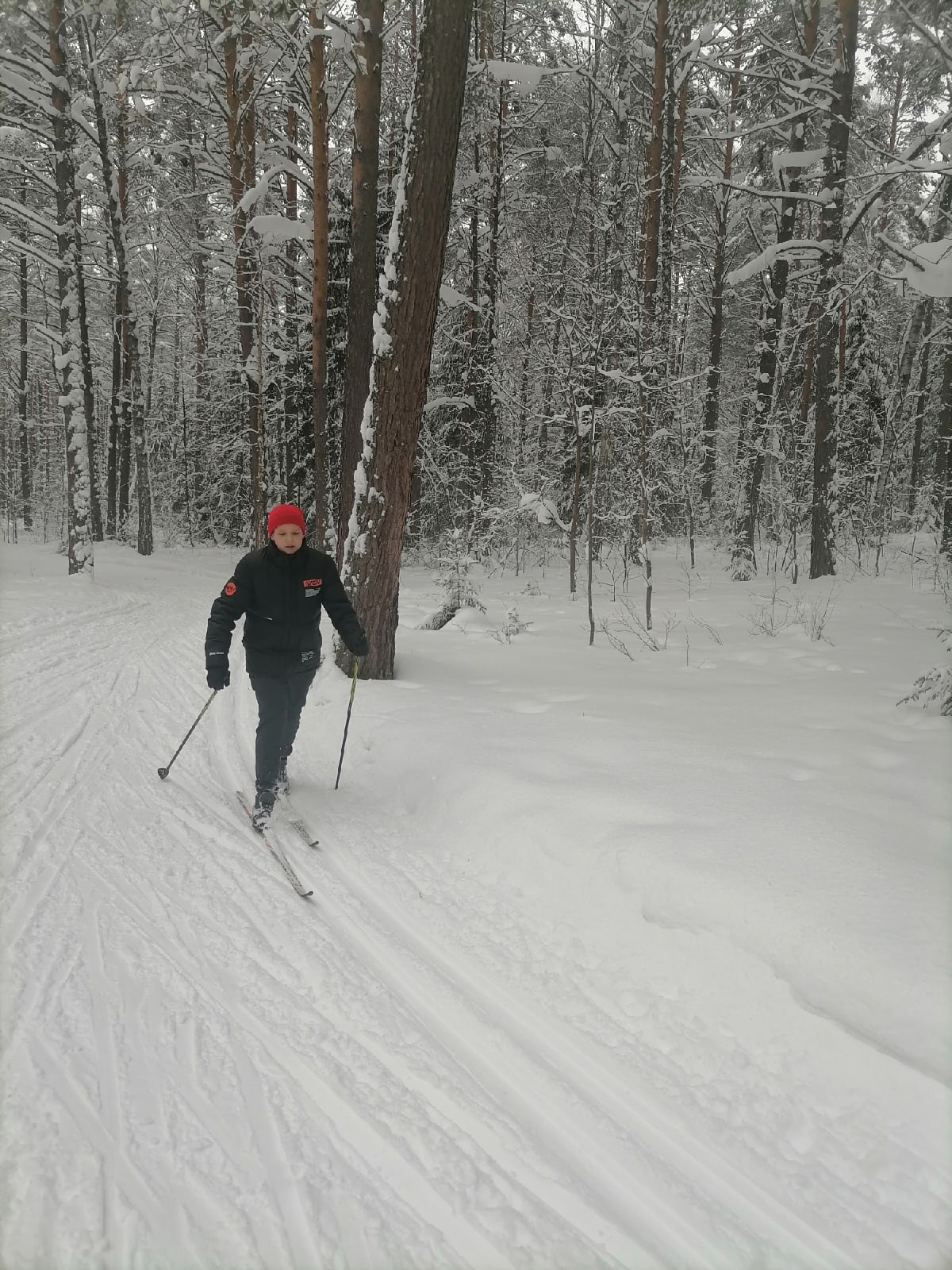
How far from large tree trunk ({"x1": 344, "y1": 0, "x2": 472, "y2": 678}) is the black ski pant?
2014mm

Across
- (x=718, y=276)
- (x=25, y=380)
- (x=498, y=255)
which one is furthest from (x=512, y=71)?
(x=25, y=380)

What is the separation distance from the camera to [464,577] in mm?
10961

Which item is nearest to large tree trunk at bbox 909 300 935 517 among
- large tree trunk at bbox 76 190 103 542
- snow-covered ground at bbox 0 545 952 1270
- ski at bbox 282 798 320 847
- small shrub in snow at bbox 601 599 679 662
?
small shrub in snow at bbox 601 599 679 662

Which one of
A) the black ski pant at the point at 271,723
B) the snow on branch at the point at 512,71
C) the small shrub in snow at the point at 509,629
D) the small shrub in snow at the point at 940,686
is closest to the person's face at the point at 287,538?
the black ski pant at the point at 271,723

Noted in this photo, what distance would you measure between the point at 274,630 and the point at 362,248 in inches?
202

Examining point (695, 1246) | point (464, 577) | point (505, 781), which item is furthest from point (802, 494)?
point (695, 1246)

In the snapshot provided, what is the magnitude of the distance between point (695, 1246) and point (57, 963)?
2705 millimetres

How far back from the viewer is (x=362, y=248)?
25.5ft

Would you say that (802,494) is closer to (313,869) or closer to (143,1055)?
(313,869)

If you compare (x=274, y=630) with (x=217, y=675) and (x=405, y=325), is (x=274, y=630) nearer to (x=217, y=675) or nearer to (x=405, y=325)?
(x=217, y=675)

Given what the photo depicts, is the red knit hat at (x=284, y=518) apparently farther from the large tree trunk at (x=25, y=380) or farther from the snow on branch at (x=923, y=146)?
the large tree trunk at (x=25, y=380)

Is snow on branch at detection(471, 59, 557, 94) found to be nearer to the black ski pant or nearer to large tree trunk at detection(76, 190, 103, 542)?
large tree trunk at detection(76, 190, 103, 542)

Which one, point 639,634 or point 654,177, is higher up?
point 654,177

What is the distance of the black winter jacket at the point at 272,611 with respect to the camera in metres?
4.87
